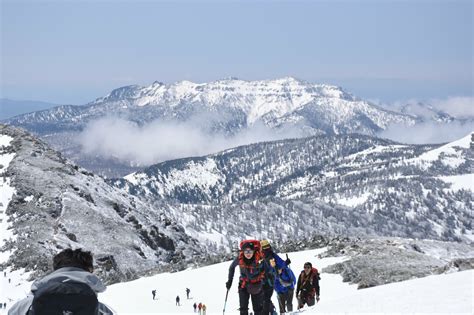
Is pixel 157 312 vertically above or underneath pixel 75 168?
underneath

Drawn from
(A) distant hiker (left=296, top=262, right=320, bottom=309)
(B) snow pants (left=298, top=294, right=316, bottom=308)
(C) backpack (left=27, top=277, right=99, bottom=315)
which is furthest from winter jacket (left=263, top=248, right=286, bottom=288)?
(C) backpack (left=27, top=277, right=99, bottom=315)

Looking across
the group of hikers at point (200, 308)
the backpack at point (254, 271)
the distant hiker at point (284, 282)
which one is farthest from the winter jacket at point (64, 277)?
the group of hikers at point (200, 308)

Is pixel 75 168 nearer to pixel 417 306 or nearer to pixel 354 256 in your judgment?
pixel 354 256

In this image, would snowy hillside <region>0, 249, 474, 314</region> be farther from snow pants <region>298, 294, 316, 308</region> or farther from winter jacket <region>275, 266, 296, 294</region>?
winter jacket <region>275, 266, 296, 294</region>

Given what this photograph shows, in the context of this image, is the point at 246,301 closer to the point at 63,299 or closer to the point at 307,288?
the point at 307,288

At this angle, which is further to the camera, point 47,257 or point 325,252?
point 47,257

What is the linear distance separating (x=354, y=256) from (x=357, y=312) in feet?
101

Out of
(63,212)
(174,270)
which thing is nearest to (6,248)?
(63,212)

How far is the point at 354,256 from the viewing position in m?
43.6

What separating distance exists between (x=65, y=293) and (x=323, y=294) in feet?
93.5

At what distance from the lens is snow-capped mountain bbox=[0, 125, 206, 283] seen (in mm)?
71562

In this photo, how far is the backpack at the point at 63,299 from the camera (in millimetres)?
6035

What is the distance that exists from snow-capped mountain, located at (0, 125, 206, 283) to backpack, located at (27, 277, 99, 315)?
5313 centimetres

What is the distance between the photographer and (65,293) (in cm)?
607
